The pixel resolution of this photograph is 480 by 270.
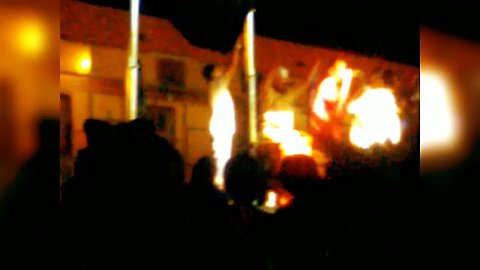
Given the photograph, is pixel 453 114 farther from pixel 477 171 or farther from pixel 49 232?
pixel 49 232

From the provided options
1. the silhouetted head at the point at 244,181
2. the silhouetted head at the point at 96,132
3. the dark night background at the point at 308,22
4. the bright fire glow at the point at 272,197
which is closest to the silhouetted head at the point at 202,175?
the silhouetted head at the point at 244,181

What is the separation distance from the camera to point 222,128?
19.0 feet

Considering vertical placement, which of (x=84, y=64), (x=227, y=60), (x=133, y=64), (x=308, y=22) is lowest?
(x=133, y=64)

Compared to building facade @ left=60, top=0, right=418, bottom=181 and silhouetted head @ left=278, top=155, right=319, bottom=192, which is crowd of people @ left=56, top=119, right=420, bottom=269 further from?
building facade @ left=60, top=0, right=418, bottom=181

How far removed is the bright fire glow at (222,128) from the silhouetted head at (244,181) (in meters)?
2.08

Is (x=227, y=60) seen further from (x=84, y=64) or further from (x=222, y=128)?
(x=84, y=64)

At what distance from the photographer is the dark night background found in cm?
332

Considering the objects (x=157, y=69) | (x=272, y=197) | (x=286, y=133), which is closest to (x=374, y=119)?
(x=286, y=133)

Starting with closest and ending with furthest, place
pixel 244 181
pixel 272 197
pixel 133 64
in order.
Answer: pixel 244 181 < pixel 133 64 < pixel 272 197

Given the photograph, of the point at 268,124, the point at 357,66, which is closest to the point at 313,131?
the point at 268,124

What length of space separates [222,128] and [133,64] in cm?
170

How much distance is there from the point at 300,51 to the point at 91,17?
320cm

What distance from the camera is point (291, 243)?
3.37 m

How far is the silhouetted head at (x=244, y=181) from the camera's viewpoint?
3.51 m
